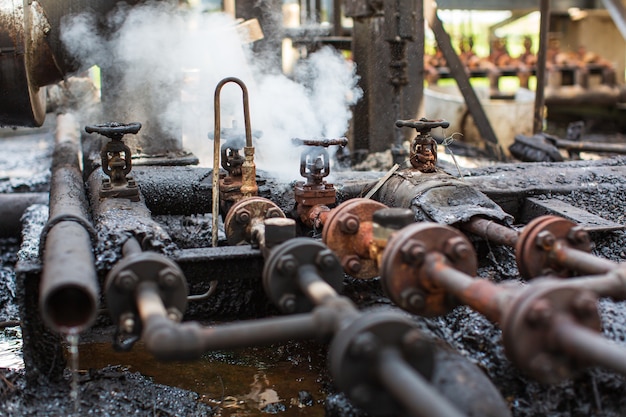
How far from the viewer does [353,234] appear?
3229 mm

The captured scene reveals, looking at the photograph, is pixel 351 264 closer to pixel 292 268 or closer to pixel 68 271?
pixel 292 268

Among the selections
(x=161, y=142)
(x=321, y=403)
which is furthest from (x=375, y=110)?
(x=321, y=403)

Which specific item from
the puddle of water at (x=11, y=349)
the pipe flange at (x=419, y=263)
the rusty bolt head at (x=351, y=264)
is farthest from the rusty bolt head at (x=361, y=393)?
the puddle of water at (x=11, y=349)

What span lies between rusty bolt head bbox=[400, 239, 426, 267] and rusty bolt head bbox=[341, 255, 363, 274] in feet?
1.88

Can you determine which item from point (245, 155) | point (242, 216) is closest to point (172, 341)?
point (242, 216)

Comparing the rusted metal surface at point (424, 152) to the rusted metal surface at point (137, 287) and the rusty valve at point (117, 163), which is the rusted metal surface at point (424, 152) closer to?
the rusty valve at point (117, 163)

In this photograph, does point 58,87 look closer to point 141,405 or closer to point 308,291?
point 141,405

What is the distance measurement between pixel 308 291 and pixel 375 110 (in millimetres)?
4897

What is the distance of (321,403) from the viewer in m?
3.49

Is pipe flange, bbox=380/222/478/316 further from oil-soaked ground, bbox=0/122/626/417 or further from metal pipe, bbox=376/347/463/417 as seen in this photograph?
metal pipe, bbox=376/347/463/417

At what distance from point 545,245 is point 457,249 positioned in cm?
50

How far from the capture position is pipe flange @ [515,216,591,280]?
2955mm

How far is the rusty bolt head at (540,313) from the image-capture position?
2141mm

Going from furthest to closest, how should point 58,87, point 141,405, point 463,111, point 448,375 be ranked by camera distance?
point 463,111, point 58,87, point 141,405, point 448,375
